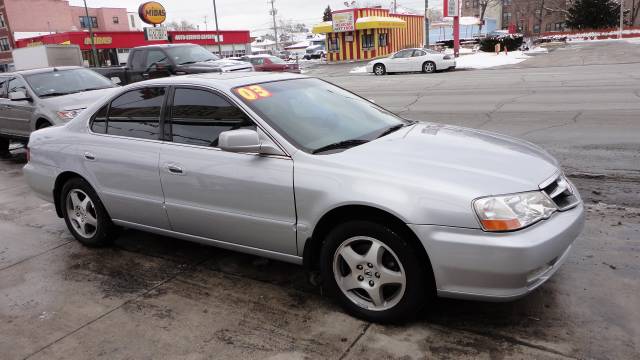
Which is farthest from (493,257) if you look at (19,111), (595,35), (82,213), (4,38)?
(4,38)

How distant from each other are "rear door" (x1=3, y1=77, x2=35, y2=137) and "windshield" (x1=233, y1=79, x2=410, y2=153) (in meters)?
7.43

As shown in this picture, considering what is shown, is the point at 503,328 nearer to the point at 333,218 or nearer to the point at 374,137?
the point at 333,218

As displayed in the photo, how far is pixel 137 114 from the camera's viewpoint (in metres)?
4.49

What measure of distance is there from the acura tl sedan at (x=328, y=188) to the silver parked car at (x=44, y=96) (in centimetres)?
500

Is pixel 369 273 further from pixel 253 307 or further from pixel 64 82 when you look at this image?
pixel 64 82

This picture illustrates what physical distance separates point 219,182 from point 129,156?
106 centimetres

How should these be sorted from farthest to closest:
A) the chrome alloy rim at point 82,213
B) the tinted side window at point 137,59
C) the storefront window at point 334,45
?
the storefront window at point 334,45 < the tinted side window at point 137,59 < the chrome alloy rim at point 82,213

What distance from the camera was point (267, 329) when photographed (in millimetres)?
3375

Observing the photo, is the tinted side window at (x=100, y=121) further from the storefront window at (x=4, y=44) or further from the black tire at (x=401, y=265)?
the storefront window at (x=4, y=44)

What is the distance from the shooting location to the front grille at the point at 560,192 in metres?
3.20

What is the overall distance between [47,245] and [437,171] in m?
4.05

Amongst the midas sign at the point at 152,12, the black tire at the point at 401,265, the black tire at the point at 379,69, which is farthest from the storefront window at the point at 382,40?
the black tire at the point at 401,265

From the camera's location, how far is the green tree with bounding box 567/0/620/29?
4944 cm

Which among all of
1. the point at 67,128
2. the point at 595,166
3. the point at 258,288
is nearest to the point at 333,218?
the point at 258,288
